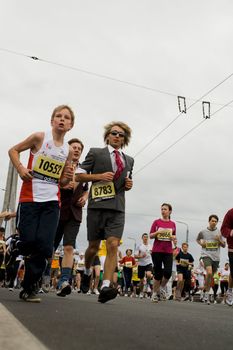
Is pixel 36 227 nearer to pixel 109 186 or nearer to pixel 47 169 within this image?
pixel 47 169

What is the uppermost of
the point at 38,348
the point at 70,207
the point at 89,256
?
the point at 70,207

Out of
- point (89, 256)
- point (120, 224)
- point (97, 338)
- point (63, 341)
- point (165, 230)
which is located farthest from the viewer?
point (165, 230)

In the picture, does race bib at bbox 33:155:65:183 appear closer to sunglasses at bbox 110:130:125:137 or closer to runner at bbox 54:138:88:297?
sunglasses at bbox 110:130:125:137

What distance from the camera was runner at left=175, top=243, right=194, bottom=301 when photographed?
17344 mm

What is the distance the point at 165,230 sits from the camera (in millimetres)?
11141

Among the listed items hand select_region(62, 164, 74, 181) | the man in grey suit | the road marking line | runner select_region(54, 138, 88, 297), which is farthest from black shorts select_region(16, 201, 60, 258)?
the road marking line

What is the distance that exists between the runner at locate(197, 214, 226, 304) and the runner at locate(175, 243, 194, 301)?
3.89m

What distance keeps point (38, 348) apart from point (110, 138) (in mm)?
4675

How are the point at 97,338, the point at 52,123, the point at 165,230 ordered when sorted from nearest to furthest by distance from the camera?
1. the point at 97,338
2. the point at 52,123
3. the point at 165,230

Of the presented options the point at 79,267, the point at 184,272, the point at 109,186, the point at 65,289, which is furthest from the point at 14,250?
the point at 79,267

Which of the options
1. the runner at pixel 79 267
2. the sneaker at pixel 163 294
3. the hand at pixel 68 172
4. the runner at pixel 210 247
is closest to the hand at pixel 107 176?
the hand at pixel 68 172

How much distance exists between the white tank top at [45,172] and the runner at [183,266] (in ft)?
39.7

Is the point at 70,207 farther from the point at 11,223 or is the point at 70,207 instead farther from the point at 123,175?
the point at 11,223

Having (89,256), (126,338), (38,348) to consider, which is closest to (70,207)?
(89,256)
